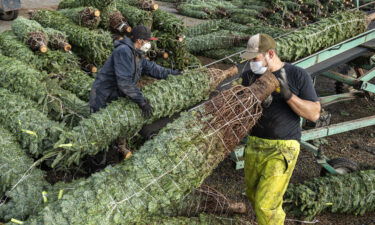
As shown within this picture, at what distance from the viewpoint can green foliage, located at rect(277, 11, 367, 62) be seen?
305 inches

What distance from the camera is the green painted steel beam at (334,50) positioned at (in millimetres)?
7129

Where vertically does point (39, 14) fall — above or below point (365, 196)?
above

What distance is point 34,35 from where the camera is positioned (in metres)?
8.03

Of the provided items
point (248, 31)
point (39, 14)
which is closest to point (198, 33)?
point (248, 31)

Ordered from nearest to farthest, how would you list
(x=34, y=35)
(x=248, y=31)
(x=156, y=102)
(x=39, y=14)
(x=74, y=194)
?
(x=74, y=194), (x=156, y=102), (x=34, y=35), (x=39, y=14), (x=248, y=31)

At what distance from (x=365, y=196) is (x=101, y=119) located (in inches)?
167

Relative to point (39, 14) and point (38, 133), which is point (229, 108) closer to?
point (38, 133)

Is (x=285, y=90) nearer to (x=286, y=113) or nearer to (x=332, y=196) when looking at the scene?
(x=286, y=113)

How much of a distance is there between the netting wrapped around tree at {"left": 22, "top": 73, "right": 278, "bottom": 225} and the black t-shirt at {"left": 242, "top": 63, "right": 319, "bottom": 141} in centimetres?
25

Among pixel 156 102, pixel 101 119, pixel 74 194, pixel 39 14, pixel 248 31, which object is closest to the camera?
pixel 74 194

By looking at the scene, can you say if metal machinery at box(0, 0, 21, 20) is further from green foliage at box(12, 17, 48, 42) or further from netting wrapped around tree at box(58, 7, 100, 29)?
netting wrapped around tree at box(58, 7, 100, 29)

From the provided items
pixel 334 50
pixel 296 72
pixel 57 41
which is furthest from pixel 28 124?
pixel 334 50

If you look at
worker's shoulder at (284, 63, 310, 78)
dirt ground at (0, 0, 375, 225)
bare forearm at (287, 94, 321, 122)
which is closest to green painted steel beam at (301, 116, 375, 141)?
dirt ground at (0, 0, 375, 225)

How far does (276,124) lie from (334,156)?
12.8ft
